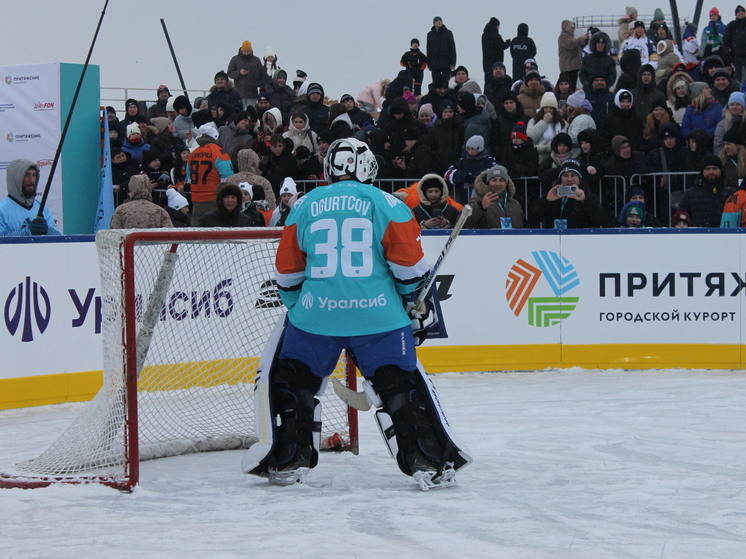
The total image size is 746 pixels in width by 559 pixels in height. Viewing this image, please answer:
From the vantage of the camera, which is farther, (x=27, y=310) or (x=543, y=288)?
(x=543, y=288)

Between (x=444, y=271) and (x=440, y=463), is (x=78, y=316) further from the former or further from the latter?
(x=440, y=463)

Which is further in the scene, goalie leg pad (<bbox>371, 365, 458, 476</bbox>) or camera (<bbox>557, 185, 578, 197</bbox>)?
camera (<bbox>557, 185, 578, 197</bbox>)

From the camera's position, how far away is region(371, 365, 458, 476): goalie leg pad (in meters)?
5.05

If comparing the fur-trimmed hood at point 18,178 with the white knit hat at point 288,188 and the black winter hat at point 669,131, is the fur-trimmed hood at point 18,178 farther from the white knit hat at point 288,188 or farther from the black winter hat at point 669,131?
the black winter hat at point 669,131

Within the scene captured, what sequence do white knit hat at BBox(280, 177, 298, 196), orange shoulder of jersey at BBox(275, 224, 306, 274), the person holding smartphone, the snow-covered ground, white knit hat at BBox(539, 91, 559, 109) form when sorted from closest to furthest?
1. the snow-covered ground
2. orange shoulder of jersey at BBox(275, 224, 306, 274)
3. the person holding smartphone
4. white knit hat at BBox(280, 177, 298, 196)
5. white knit hat at BBox(539, 91, 559, 109)

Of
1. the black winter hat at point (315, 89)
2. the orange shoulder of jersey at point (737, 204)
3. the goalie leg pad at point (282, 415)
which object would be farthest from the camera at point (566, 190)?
the goalie leg pad at point (282, 415)

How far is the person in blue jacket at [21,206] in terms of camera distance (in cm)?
820

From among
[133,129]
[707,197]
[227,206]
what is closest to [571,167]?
[707,197]

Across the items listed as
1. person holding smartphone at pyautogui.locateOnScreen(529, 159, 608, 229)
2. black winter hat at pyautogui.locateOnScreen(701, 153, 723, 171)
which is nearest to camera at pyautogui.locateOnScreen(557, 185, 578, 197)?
person holding smartphone at pyautogui.locateOnScreen(529, 159, 608, 229)

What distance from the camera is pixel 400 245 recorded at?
4.98 m

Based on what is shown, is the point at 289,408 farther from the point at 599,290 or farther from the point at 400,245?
the point at 599,290

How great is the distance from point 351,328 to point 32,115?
7370 mm

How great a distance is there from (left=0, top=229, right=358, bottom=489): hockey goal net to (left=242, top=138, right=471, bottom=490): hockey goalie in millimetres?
616

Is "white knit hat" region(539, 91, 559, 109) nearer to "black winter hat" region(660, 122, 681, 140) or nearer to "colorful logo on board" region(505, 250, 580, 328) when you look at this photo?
"black winter hat" region(660, 122, 681, 140)
